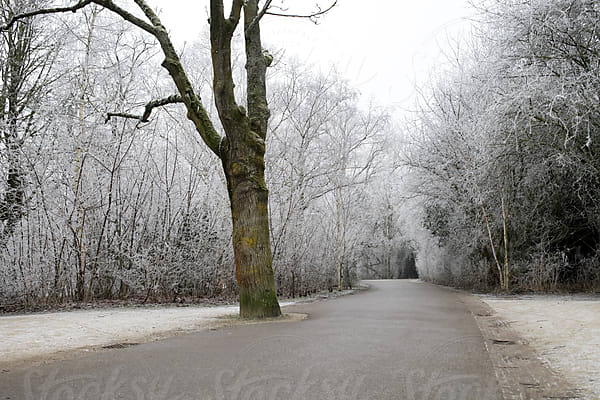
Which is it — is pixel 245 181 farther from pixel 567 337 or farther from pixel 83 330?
pixel 567 337

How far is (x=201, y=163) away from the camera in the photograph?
10969 millimetres

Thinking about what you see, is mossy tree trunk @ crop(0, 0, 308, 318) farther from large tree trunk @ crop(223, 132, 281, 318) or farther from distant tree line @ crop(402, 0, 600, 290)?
distant tree line @ crop(402, 0, 600, 290)

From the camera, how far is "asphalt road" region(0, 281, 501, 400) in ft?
9.27

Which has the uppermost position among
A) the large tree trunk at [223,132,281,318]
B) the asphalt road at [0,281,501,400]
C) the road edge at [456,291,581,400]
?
the large tree trunk at [223,132,281,318]

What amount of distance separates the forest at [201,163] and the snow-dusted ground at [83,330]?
2623 millimetres

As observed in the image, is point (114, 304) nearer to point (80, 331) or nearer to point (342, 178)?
point (80, 331)

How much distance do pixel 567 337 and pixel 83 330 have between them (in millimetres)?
5250

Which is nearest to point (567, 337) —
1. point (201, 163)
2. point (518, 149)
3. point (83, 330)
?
point (83, 330)

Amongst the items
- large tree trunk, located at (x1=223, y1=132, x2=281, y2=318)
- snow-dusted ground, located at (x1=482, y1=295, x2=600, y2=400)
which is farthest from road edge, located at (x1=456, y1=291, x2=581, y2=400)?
large tree trunk, located at (x1=223, y1=132, x2=281, y2=318)

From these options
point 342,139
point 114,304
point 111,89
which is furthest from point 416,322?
point 342,139

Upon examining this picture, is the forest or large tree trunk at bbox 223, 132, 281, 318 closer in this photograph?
large tree trunk at bbox 223, 132, 281, 318

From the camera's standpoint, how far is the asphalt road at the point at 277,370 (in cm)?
283

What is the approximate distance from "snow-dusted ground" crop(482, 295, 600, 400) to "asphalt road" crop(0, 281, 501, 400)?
527 mm

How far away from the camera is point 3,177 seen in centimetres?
912
